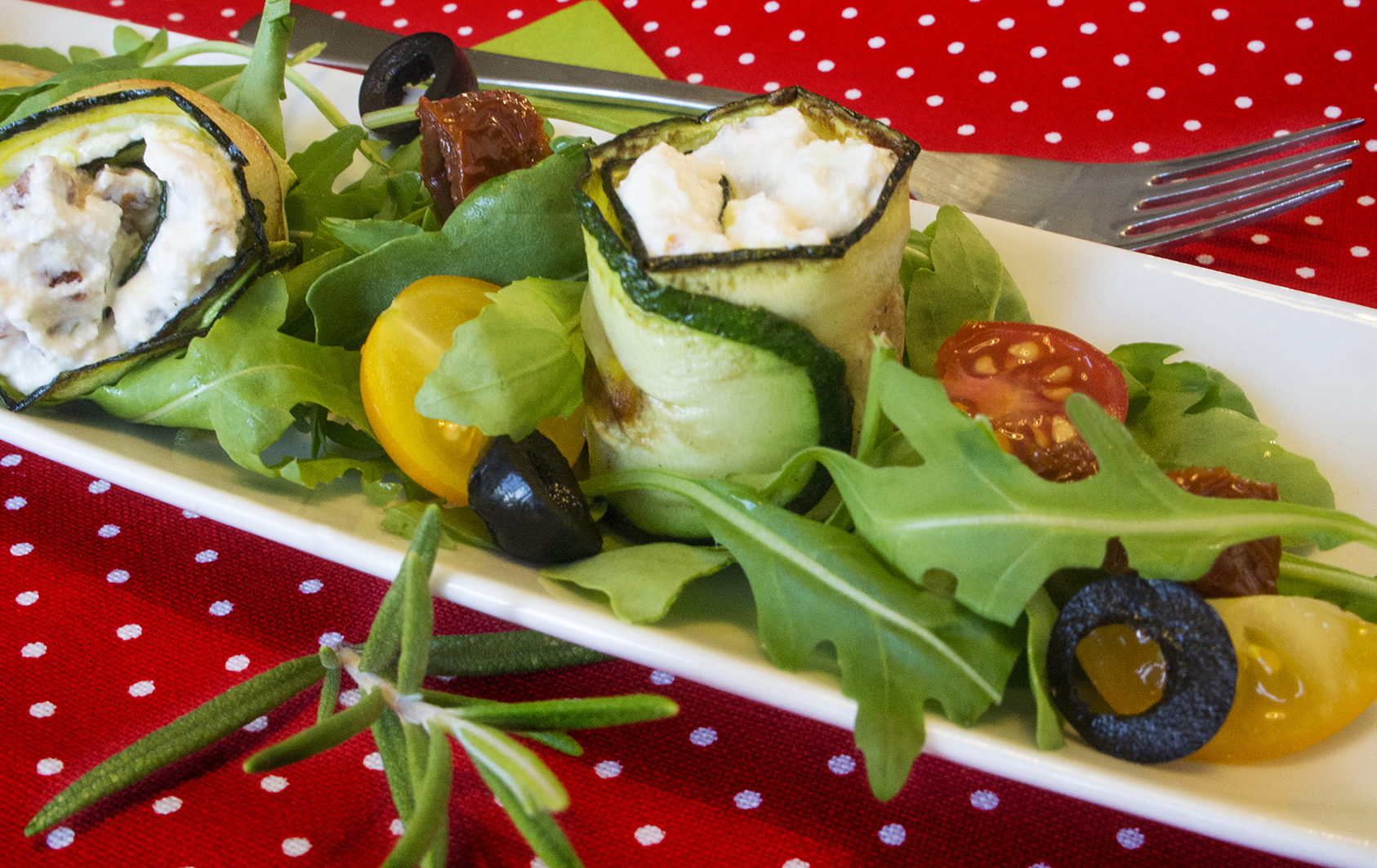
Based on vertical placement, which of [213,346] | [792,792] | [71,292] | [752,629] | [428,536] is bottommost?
[792,792]

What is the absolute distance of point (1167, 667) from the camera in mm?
1070

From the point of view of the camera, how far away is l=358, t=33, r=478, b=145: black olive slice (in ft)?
6.89

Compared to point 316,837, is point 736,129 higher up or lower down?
higher up

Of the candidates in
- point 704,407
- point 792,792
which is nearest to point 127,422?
point 704,407

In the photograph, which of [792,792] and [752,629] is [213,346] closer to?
[752,629]

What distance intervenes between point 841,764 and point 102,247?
1260mm

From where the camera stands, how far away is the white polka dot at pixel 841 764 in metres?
1.24

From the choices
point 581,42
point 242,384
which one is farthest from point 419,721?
point 581,42

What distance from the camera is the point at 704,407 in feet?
4.49

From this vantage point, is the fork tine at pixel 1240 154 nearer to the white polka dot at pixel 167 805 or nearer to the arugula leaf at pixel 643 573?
the arugula leaf at pixel 643 573

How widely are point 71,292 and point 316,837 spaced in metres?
0.87

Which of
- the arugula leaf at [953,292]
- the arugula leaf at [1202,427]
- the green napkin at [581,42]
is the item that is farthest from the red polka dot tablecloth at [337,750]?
the green napkin at [581,42]

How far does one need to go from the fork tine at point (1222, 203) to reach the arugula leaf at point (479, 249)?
3.84ft

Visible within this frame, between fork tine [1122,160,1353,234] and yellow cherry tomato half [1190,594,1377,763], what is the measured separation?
1119 mm
